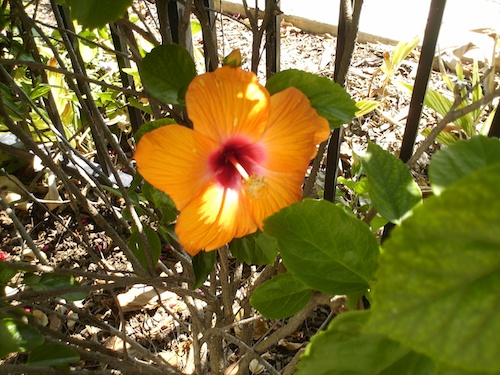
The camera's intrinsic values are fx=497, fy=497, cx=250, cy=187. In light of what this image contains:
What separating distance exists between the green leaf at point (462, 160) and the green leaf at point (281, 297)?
31 centimetres

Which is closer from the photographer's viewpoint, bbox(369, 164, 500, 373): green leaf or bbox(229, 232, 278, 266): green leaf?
bbox(369, 164, 500, 373): green leaf

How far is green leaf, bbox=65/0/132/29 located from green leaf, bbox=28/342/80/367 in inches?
23.7

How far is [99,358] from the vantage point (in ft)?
3.29

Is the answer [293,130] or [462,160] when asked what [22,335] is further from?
[462,160]

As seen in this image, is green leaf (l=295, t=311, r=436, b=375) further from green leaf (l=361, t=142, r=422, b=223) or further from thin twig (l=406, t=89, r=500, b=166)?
thin twig (l=406, t=89, r=500, b=166)

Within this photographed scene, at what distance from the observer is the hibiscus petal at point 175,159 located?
22.6 inches

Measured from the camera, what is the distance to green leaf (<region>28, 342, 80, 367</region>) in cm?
87

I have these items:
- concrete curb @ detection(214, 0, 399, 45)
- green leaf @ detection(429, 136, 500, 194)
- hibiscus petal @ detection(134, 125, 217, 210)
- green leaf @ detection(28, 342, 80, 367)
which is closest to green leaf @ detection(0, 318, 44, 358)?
green leaf @ detection(28, 342, 80, 367)

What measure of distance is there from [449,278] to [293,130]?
1.18 ft

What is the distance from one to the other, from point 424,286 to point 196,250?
15.2 inches

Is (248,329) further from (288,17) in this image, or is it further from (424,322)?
(288,17)

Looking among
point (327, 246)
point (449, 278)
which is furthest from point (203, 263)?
point (449, 278)

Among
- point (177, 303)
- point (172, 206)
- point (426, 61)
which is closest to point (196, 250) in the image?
point (172, 206)

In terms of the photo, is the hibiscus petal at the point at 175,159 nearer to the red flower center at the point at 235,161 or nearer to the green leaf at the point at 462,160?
the red flower center at the point at 235,161
